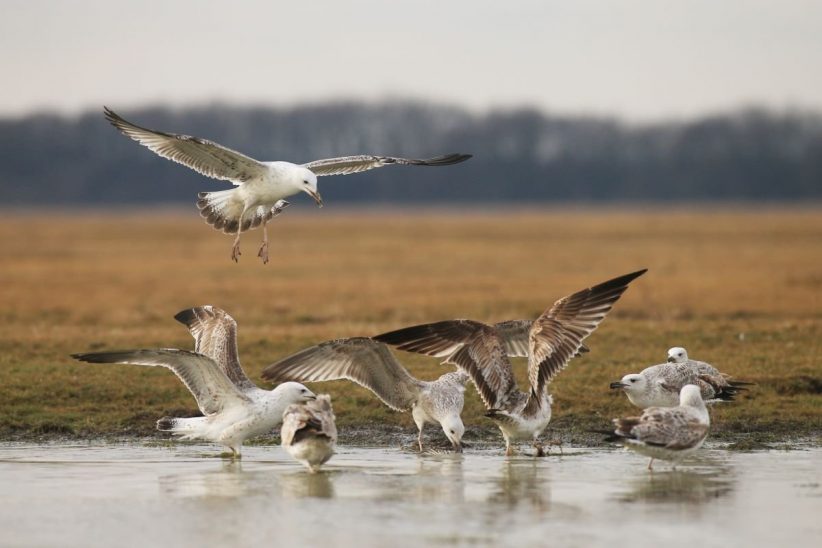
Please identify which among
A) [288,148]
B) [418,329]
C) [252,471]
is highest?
[288,148]

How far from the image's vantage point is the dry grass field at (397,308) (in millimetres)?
15625

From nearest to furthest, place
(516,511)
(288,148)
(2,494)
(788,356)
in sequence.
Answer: (516,511)
(2,494)
(788,356)
(288,148)

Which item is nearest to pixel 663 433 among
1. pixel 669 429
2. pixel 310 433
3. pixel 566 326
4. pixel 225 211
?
pixel 669 429

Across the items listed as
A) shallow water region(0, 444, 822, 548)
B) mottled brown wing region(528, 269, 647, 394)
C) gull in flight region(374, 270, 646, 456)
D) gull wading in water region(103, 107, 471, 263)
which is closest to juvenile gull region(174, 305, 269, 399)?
shallow water region(0, 444, 822, 548)

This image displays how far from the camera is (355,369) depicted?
13.4 metres

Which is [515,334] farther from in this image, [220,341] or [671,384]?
[220,341]

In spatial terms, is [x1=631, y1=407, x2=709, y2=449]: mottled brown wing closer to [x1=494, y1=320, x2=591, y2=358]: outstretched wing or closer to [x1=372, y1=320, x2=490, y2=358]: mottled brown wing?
[x1=372, y1=320, x2=490, y2=358]: mottled brown wing

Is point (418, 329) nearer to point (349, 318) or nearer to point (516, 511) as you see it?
point (516, 511)

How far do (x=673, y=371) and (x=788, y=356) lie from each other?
5.21 meters

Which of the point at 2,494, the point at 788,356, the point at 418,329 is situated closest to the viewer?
the point at 2,494

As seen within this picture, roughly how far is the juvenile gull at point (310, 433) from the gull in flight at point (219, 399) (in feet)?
2.28

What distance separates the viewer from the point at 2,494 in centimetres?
1073

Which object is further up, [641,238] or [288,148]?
[288,148]

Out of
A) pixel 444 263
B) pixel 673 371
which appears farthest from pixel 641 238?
pixel 673 371
